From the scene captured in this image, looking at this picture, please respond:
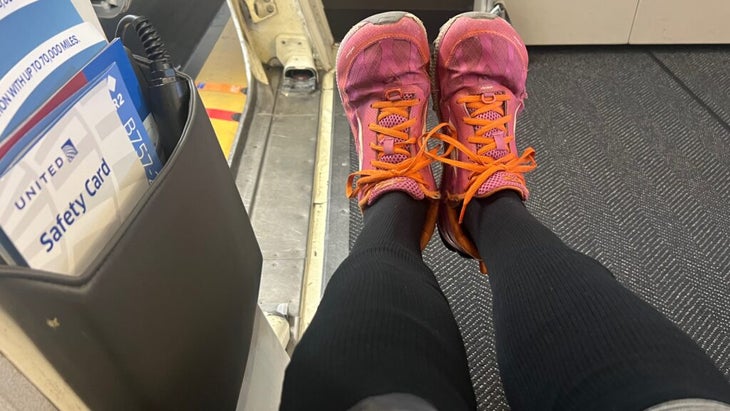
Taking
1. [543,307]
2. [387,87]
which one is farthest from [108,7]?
[543,307]

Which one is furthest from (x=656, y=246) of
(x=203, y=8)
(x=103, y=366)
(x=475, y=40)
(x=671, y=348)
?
(x=203, y=8)

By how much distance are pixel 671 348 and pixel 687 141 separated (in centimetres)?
92

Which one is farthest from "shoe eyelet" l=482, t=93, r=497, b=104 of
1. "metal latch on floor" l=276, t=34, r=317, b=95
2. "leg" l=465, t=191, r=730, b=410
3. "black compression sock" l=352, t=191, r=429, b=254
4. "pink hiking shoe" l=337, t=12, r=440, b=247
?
"metal latch on floor" l=276, t=34, r=317, b=95

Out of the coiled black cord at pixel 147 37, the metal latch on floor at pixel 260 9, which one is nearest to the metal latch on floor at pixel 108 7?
the metal latch on floor at pixel 260 9

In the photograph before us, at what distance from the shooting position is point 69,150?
32cm

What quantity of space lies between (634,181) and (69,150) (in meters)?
1.09

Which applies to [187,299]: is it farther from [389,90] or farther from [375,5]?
[375,5]

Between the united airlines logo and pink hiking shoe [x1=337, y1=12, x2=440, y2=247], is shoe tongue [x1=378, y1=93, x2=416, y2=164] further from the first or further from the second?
the united airlines logo

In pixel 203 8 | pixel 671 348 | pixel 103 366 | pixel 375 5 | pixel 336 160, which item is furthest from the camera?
pixel 203 8

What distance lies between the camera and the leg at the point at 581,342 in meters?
0.42

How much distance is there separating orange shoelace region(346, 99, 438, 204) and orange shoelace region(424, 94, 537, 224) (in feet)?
0.11

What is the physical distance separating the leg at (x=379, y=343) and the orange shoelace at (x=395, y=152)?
205 mm

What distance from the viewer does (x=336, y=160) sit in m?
1.18

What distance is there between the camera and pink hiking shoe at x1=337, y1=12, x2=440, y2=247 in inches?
35.2
